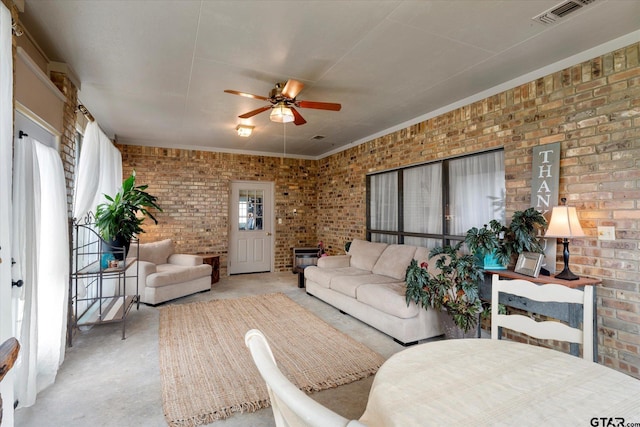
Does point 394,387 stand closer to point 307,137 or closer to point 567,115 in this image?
point 567,115

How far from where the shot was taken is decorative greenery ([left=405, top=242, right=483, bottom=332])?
279 cm

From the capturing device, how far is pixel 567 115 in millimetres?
2689

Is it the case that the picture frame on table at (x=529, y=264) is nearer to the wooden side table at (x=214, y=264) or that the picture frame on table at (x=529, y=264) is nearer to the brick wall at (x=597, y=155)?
the brick wall at (x=597, y=155)

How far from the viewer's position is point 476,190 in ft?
11.9

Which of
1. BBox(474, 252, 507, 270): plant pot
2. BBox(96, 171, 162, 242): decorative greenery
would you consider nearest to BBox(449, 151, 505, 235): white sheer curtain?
BBox(474, 252, 507, 270): plant pot

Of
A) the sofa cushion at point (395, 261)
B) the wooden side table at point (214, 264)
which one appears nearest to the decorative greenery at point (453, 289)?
the sofa cushion at point (395, 261)

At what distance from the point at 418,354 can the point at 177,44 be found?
2773 mm

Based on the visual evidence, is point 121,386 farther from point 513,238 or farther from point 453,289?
point 513,238

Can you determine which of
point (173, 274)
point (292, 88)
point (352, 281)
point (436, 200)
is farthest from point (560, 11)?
point (173, 274)

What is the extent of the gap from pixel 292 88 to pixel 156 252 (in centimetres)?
391

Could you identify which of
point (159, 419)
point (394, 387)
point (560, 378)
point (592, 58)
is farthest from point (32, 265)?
point (592, 58)

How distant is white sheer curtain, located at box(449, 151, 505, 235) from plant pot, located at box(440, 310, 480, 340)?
47.6 inches

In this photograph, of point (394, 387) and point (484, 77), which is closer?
point (394, 387)

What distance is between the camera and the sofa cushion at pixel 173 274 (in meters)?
4.29
